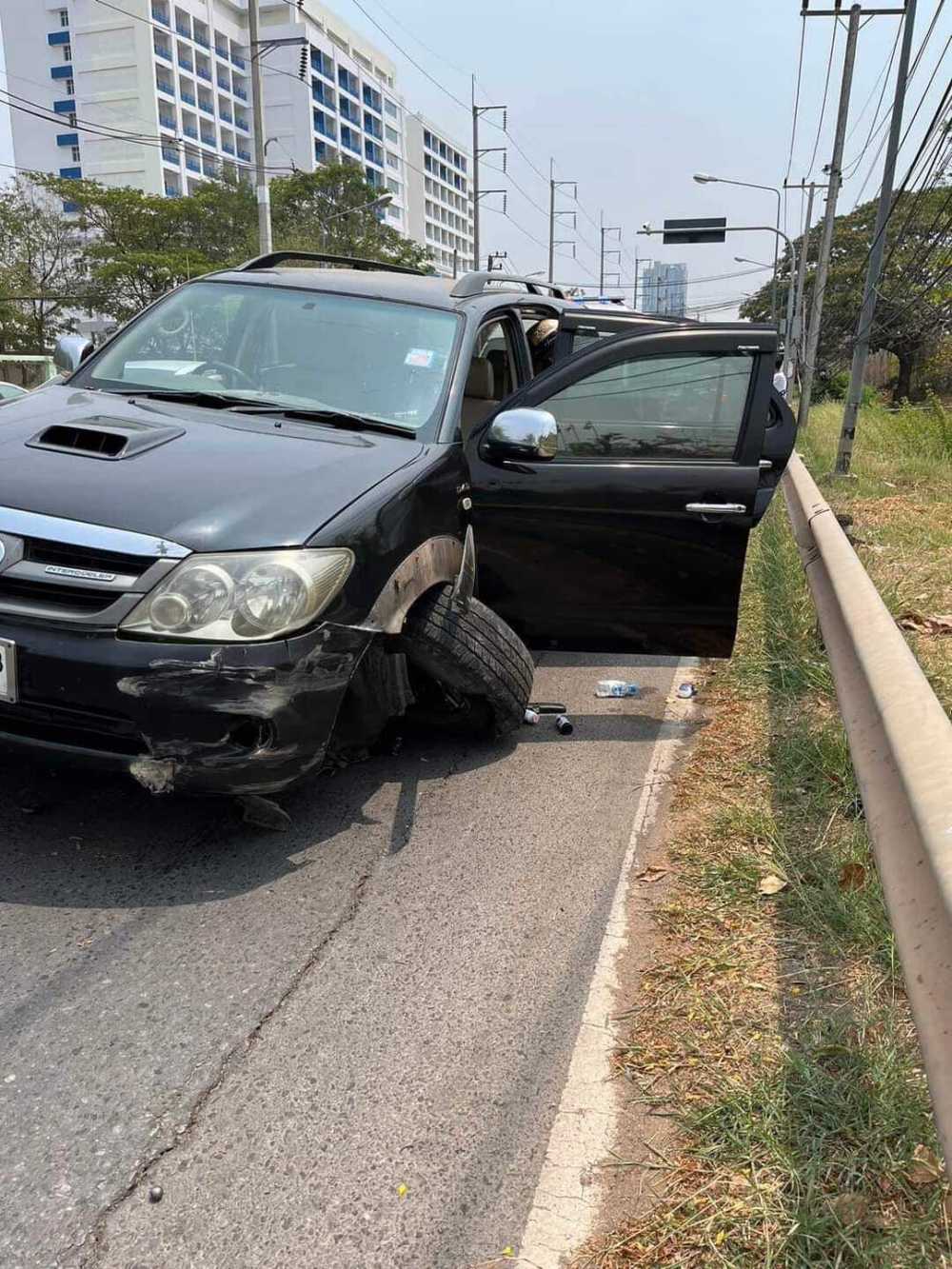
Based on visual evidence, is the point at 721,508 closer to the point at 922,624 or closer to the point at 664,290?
the point at 922,624

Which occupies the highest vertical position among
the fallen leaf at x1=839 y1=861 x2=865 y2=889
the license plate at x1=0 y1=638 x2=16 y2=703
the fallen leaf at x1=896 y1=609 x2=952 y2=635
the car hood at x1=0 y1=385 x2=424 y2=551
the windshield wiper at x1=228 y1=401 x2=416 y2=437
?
the windshield wiper at x1=228 y1=401 x2=416 y2=437

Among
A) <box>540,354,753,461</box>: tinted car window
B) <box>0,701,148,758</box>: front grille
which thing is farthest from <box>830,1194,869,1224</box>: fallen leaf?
<box>540,354,753,461</box>: tinted car window

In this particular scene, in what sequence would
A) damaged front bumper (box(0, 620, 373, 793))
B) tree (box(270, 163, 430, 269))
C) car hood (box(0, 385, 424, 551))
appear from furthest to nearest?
1. tree (box(270, 163, 430, 269))
2. car hood (box(0, 385, 424, 551))
3. damaged front bumper (box(0, 620, 373, 793))

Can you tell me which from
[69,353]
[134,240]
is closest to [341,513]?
[69,353]

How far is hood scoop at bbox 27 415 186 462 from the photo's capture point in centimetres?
322

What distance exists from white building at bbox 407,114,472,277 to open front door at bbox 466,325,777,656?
365ft

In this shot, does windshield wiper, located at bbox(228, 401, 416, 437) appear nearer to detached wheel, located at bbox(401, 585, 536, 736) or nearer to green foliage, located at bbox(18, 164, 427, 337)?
detached wheel, located at bbox(401, 585, 536, 736)

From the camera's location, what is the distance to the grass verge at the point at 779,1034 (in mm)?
1827

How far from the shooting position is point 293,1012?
2510 millimetres

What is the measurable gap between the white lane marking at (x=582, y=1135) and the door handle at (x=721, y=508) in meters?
1.98

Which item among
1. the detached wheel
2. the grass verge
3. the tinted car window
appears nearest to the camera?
the grass verge

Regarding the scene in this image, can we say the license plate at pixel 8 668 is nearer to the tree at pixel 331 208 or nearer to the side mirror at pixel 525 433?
the side mirror at pixel 525 433

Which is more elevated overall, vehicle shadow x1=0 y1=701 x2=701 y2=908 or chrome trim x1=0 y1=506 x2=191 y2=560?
chrome trim x1=0 y1=506 x2=191 y2=560

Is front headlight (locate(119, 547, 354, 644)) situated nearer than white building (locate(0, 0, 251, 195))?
Yes
